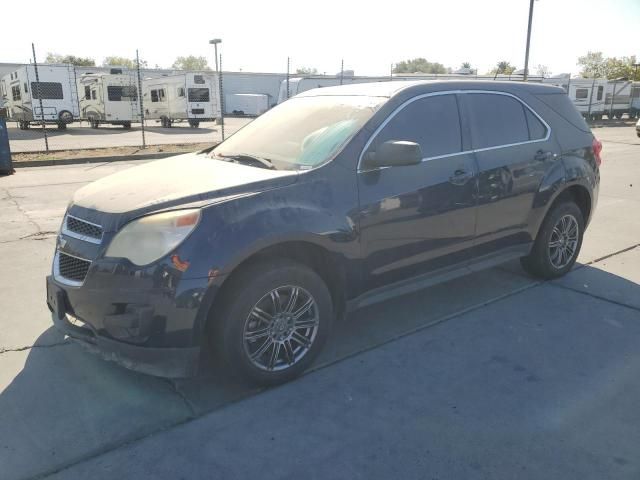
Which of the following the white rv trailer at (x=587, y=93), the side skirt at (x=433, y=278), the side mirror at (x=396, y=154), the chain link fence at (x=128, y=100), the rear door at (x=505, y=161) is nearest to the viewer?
the side mirror at (x=396, y=154)

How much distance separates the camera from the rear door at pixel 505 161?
4.25m

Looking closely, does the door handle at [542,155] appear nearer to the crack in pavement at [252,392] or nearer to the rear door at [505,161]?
the rear door at [505,161]

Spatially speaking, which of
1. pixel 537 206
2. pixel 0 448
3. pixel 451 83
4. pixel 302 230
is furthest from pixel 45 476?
pixel 537 206

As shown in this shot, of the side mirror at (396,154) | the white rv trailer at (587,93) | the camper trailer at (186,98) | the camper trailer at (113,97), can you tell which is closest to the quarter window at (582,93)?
the white rv trailer at (587,93)

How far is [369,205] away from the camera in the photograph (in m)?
3.51

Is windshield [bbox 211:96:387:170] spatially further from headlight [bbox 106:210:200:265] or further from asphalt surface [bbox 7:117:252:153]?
asphalt surface [bbox 7:117:252:153]

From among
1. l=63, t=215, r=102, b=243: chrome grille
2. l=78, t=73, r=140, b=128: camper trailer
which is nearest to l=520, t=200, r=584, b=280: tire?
l=63, t=215, r=102, b=243: chrome grille

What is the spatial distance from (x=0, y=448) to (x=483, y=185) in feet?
11.8

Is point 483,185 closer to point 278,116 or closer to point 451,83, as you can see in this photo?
point 451,83

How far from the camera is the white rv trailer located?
33.9 meters

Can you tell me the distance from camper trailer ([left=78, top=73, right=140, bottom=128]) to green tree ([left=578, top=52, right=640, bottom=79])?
51489mm

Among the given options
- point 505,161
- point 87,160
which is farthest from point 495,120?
point 87,160

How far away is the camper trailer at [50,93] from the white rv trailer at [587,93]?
90.7ft

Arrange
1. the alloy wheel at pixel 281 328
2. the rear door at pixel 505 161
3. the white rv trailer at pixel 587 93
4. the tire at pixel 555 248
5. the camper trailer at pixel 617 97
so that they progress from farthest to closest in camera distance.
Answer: the camper trailer at pixel 617 97
the white rv trailer at pixel 587 93
the tire at pixel 555 248
the rear door at pixel 505 161
the alloy wheel at pixel 281 328
